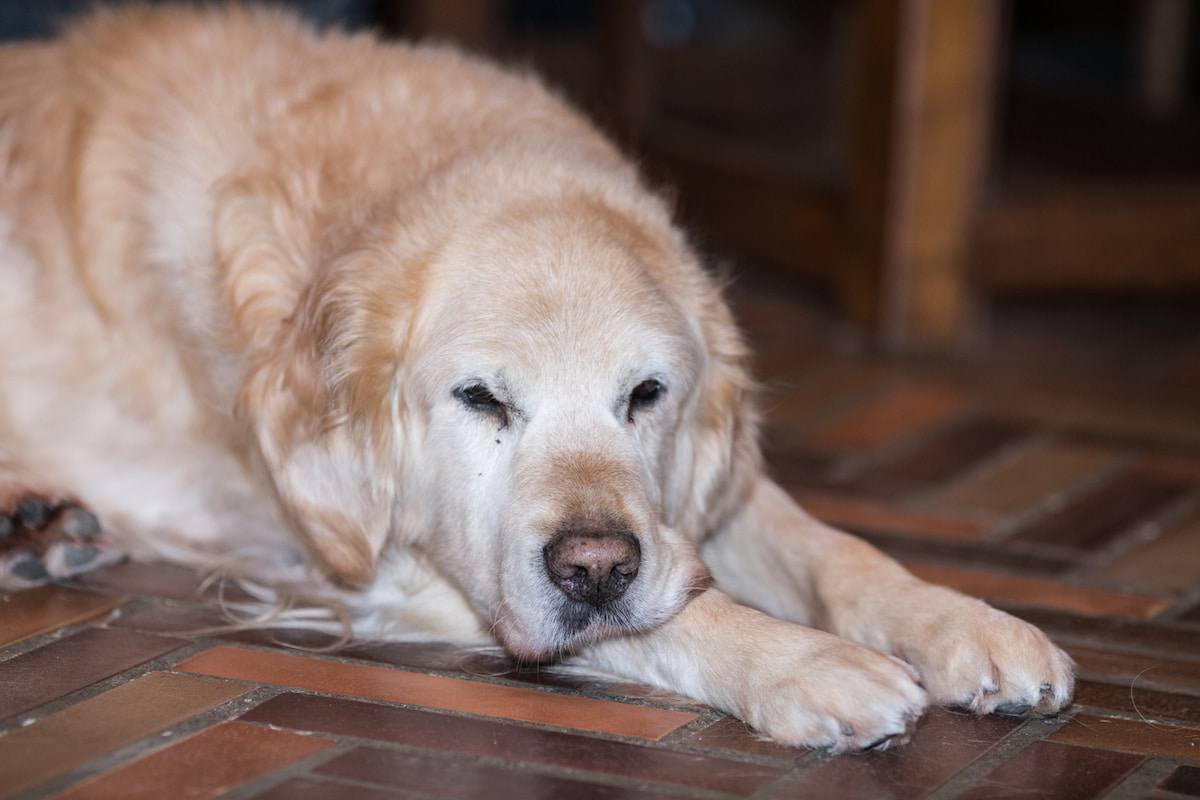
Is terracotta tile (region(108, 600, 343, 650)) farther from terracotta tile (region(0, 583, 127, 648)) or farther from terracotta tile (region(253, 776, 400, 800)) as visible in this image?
terracotta tile (region(253, 776, 400, 800))

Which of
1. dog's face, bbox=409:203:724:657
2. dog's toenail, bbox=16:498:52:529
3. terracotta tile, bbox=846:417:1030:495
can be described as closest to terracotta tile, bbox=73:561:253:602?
dog's toenail, bbox=16:498:52:529

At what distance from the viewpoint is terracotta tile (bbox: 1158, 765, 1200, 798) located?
1.85 meters

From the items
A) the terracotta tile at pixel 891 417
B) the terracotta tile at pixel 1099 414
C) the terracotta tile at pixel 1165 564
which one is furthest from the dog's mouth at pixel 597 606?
the terracotta tile at pixel 1099 414

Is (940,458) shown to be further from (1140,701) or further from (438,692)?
(438,692)

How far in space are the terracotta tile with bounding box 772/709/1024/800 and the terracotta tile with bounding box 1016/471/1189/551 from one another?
1.06 metres

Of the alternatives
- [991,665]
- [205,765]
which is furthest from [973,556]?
[205,765]

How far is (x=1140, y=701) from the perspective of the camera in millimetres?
2168

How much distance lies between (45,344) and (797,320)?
2.89m

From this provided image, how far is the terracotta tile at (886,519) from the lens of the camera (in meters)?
3.04

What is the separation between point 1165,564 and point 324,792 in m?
1.93

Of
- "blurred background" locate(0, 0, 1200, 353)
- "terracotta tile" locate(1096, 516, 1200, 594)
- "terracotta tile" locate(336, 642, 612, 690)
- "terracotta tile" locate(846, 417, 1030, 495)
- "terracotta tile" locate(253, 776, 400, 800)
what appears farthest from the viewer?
"blurred background" locate(0, 0, 1200, 353)

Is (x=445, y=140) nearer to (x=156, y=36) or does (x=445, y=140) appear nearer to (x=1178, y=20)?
(x=156, y=36)

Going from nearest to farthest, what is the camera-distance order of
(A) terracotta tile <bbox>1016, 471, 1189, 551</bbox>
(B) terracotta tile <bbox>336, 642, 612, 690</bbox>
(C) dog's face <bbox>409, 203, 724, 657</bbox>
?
(C) dog's face <bbox>409, 203, 724, 657</bbox> → (B) terracotta tile <bbox>336, 642, 612, 690</bbox> → (A) terracotta tile <bbox>1016, 471, 1189, 551</bbox>

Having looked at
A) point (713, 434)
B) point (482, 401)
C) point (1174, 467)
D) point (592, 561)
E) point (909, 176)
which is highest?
point (909, 176)
